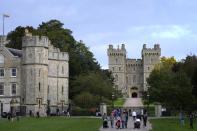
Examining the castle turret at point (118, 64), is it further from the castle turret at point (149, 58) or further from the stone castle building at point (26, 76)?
the stone castle building at point (26, 76)

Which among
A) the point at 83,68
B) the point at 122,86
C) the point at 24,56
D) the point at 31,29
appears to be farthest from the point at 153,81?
the point at 122,86

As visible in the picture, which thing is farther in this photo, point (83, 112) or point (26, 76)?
point (83, 112)

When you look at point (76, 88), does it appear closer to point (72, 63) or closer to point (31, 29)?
point (72, 63)

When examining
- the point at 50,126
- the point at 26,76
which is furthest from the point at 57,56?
the point at 50,126

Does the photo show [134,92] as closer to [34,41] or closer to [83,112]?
[83,112]

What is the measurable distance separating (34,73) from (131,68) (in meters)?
82.1

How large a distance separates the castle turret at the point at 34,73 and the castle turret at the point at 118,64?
254 ft

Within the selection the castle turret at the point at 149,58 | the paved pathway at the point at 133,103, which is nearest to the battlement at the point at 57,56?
the paved pathway at the point at 133,103

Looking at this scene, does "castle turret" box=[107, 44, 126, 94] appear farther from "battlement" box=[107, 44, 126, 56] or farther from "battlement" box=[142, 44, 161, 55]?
"battlement" box=[142, 44, 161, 55]

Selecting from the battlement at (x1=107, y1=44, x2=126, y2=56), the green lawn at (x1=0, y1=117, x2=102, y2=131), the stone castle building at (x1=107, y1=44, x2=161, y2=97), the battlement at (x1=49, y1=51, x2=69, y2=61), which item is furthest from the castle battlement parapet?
the battlement at (x1=107, y1=44, x2=126, y2=56)

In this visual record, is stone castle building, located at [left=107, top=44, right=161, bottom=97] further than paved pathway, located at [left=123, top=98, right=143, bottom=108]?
Yes

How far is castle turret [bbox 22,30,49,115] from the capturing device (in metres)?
52.7

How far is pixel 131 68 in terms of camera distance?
436ft

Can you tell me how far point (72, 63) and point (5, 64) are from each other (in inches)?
682
